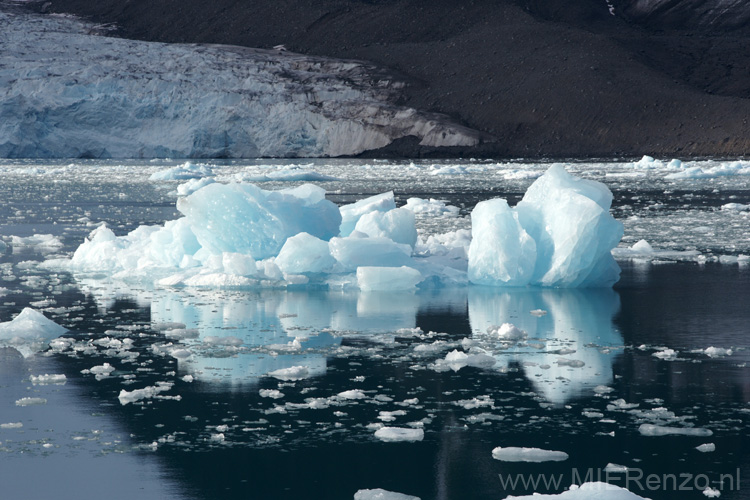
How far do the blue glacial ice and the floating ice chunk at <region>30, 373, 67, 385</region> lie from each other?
11.4 feet

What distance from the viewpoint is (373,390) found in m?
5.29

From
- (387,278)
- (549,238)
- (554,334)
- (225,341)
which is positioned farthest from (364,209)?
(225,341)

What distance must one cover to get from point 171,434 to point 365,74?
169 feet

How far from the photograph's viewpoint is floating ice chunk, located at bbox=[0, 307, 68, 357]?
655 centimetres

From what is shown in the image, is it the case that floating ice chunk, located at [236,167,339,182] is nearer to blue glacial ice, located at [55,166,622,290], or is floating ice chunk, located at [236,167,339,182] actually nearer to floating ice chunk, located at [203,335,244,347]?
blue glacial ice, located at [55,166,622,290]

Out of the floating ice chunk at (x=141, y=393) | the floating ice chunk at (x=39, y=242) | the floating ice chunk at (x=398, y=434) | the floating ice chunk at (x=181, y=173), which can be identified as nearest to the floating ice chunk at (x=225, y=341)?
the floating ice chunk at (x=141, y=393)

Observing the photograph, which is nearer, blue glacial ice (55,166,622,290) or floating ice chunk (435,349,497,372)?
floating ice chunk (435,349,497,372)

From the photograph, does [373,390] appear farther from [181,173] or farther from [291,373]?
[181,173]

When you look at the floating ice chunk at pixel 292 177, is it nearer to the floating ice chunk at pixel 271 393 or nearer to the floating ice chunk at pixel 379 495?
the floating ice chunk at pixel 271 393

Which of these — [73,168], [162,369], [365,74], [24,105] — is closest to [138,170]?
[73,168]

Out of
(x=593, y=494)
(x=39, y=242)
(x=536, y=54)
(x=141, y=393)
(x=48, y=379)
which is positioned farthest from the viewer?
(x=536, y=54)

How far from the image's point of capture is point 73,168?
35312 millimetres

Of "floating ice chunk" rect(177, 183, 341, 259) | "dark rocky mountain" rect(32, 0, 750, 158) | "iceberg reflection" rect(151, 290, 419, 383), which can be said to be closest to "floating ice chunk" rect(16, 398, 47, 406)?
"iceberg reflection" rect(151, 290, 419, 383)

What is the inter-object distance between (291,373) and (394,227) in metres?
4.35
